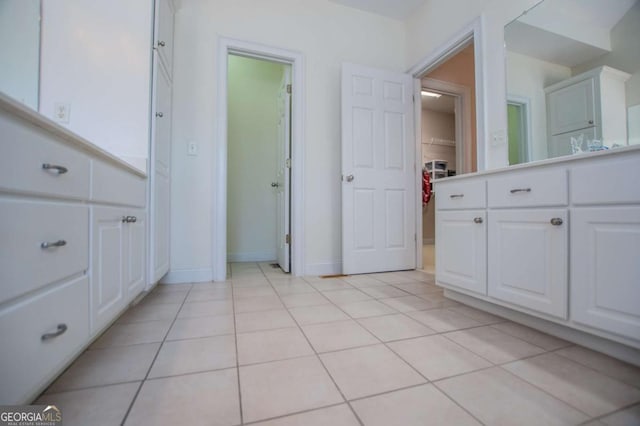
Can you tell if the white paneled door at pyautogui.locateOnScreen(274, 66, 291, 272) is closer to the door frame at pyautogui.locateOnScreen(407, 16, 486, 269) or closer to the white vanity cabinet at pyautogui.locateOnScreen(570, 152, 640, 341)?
the door frame at pyautogui.locateOnScreen(407, 16, 486, 269)

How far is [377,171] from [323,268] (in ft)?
3.53

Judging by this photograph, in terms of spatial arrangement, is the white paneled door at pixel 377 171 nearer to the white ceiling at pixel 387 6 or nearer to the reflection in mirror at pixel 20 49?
the white ceiling at pixel 387 6

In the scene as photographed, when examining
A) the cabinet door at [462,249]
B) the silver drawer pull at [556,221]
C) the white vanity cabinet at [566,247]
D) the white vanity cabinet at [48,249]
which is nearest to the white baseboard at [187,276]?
the white vanity cabinet at [48,249]

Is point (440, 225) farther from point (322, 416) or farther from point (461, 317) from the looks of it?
point (322, 416)

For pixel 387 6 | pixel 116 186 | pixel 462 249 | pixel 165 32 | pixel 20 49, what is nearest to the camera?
pixel 116 186

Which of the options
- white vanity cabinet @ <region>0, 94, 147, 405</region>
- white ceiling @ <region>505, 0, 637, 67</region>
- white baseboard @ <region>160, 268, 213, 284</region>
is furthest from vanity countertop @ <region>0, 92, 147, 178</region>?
white ceiling @ <region>505, 0, 637, 67</region>

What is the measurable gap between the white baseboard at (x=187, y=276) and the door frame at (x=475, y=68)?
2029 mm

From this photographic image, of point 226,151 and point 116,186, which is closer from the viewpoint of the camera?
point 116,186

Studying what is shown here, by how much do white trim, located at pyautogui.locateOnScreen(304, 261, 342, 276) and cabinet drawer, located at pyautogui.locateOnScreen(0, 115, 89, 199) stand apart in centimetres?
183

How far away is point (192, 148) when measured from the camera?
2.18m

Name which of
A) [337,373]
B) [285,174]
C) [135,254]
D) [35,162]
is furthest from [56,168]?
[285,174]

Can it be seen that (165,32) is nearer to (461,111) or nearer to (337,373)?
(337,373)

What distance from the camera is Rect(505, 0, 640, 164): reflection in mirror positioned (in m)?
1.28

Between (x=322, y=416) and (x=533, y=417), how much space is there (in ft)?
1.85
